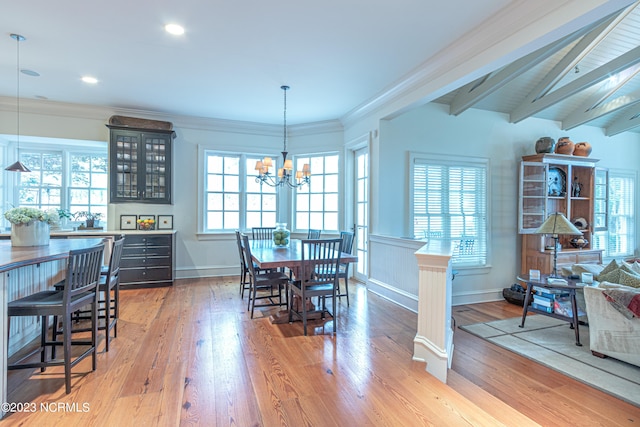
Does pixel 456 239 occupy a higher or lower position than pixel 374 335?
A: higher

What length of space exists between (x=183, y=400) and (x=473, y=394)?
205 centimetres

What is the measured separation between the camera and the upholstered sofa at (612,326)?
272 centimetres

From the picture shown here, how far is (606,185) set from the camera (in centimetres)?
596

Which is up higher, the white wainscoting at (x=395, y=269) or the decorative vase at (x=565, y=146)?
the decorative vase at (x=565, y=146)

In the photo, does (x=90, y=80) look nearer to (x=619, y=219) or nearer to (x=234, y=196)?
(x=234, y=196)

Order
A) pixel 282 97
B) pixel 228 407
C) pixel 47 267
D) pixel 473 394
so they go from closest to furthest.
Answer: pixel 228 407, pixel 473 394, pixel 47 267, pixel 282 97

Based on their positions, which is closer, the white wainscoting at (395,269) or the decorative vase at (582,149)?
the white wainscoting at (395,269)

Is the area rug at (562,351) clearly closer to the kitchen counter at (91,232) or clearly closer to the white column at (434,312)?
the white column at (434,312)

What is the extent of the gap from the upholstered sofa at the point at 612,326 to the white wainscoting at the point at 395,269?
1.66 meters

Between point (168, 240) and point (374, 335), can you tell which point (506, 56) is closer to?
point (374, 335)

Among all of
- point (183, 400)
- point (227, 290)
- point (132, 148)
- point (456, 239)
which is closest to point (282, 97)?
point (132, 148)

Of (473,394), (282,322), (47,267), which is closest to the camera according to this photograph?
(473,394)

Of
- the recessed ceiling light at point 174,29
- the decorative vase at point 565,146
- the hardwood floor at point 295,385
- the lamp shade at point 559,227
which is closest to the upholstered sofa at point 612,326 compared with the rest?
the hardwood floor at point 295,385

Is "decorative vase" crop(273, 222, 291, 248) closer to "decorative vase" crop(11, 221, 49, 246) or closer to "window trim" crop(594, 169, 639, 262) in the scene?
"decorative vase" crop(11, 221, 49, 246)
